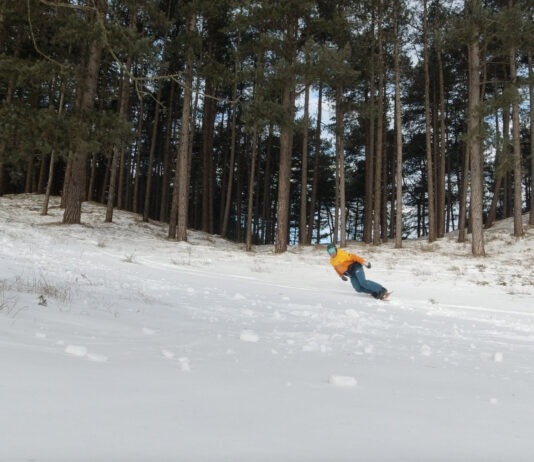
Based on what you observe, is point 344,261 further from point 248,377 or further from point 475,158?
point 475,158

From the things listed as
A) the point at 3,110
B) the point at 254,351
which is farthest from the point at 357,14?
the point at 254,351

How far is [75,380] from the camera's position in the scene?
183cm

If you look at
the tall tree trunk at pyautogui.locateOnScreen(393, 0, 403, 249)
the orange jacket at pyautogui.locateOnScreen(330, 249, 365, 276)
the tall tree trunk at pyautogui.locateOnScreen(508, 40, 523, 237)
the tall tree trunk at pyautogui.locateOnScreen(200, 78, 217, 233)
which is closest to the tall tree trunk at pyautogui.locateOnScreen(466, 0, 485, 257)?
the tall tree trunk at pyautogui.locateOnScreen(508, 40, 523, 237)

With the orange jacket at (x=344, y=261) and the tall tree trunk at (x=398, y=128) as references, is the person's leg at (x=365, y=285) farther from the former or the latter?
the tall tree trunk at (x=398, y=128)

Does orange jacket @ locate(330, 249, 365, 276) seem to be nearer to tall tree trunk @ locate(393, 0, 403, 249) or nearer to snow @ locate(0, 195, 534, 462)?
snow @ locate(0, 195, 534, 462)

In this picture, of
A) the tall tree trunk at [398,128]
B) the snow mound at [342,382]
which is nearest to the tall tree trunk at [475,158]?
the tall tree trunk at [398,128]

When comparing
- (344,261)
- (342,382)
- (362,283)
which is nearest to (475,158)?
(344,261)

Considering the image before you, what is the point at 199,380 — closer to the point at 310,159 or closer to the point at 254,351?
the point at 254,351

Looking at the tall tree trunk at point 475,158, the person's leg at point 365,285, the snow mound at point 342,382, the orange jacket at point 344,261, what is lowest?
the snow mound at point 342,382

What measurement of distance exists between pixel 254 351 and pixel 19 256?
21.5 ft

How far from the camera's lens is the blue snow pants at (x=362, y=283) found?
24.6 ft

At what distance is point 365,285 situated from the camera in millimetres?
7656

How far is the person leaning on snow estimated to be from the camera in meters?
7.50

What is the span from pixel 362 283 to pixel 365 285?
2.8 inches
